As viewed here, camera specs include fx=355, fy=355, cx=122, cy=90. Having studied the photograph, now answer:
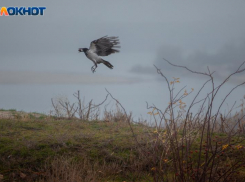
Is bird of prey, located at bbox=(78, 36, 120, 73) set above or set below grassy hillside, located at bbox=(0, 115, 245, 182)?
above

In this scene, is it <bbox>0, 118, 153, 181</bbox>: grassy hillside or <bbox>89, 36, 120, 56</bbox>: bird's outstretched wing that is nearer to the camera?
<bbox>0, 118, 153, 181</bbox>: grassy hillside

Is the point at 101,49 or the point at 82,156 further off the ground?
the point at 101,49

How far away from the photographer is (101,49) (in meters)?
→ 10.6

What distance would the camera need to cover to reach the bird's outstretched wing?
10.5 m

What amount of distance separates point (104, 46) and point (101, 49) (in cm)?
13

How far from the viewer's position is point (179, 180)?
4.88 m

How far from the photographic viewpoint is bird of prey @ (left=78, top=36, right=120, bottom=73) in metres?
10.5

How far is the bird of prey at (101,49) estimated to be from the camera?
34.4 ft

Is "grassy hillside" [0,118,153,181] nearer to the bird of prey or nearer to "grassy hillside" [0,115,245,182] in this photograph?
"grassy hillside" [0,115,245,182]

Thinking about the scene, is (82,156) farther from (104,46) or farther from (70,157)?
(104,46)

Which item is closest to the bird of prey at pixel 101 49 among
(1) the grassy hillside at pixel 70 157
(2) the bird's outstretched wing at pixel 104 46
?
(2) the bird's outstretched wing at pixel 104 46

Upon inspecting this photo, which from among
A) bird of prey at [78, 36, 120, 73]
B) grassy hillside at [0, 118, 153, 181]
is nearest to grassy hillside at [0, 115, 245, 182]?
grassy hillside at [0, 118, 153, 181]

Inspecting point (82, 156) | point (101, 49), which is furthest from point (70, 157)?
point (101, 49)

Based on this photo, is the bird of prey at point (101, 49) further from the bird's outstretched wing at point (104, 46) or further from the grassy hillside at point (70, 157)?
the grassy hillside at point (70, 157)
